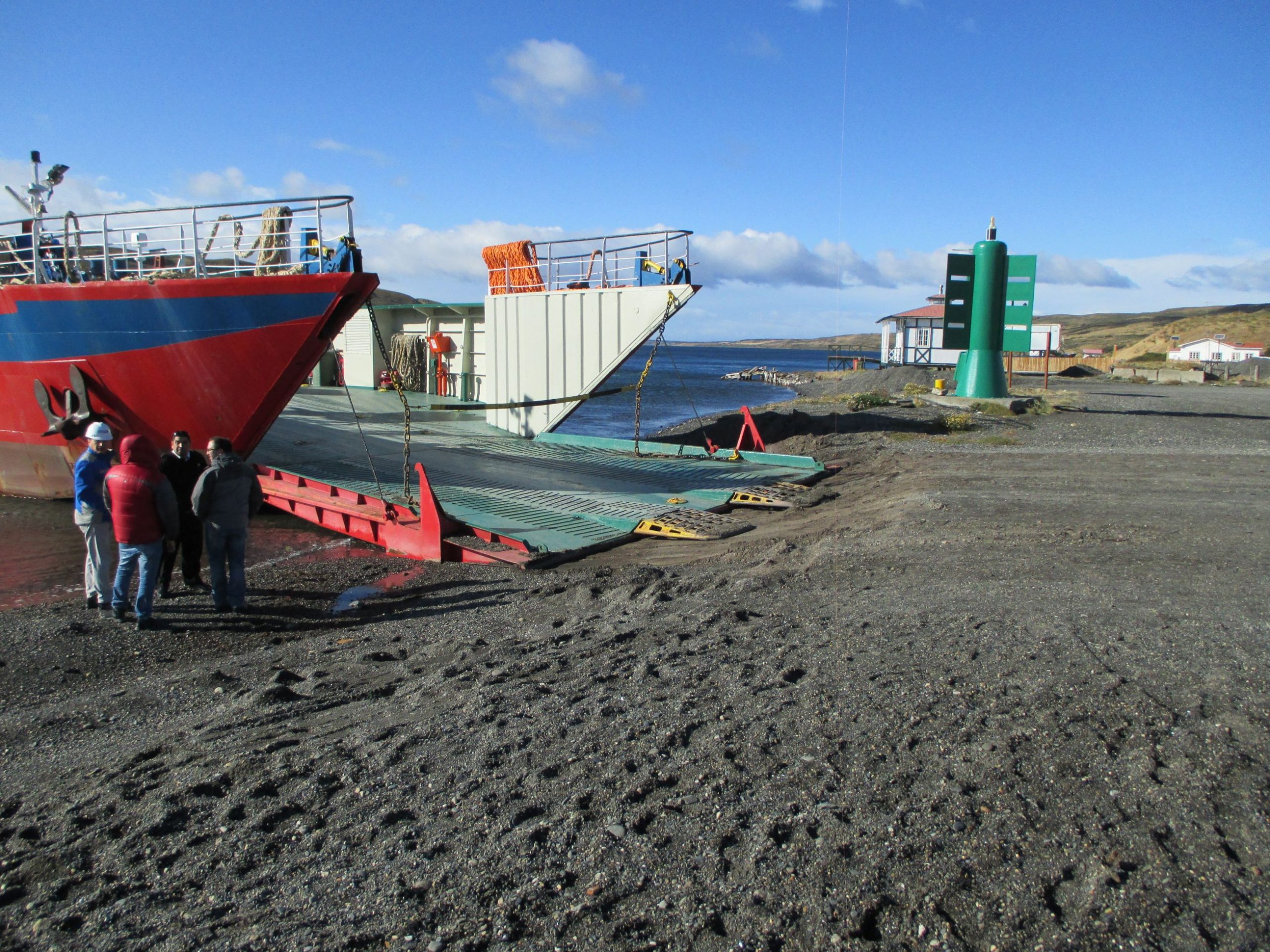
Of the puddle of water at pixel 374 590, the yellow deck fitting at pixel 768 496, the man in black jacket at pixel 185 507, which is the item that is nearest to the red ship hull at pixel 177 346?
the man in black jacket at pixel 185 507

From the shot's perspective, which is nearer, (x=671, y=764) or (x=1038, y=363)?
(x=671, y=764)

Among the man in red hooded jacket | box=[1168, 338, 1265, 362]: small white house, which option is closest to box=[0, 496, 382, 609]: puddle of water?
the man in red hooded jacket

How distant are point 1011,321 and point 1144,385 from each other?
20.6m

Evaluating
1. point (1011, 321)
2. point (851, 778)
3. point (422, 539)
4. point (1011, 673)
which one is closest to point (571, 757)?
point (851, 778)

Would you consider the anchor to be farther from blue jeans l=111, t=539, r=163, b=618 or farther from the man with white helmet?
blue jeans l=111, t=539, r=163, b=618

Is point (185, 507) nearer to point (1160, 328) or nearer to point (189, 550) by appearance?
point (189, 550)

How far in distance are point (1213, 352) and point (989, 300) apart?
182ft

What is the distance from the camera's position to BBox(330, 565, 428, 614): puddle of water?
25.3 ft

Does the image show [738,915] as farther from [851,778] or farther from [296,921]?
[296,921]

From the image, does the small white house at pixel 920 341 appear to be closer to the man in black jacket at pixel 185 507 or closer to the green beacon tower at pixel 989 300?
the green beacon tower at pixel 989 300

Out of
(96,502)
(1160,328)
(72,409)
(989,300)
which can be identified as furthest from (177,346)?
(1160,328)

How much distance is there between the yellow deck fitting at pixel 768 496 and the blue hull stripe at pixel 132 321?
5.89 metres

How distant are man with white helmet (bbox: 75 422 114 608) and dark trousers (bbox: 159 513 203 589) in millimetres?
525

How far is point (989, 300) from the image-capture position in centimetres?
2172
